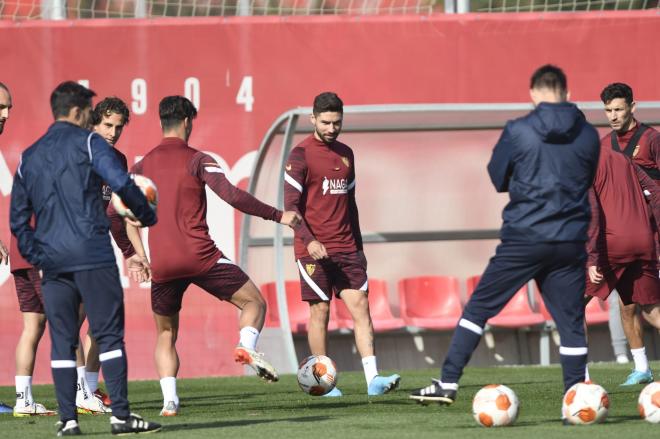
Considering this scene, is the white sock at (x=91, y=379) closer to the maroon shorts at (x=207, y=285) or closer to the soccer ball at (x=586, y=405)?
the maroon shorts at (x=207, y=285)

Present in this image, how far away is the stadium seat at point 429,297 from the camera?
14.6 metres

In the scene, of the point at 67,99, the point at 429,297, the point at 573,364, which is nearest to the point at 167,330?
the point at 67,99

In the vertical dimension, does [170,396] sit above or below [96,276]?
below

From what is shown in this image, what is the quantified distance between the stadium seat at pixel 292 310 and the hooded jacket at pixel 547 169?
6718 mm

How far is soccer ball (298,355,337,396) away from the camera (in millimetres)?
9273

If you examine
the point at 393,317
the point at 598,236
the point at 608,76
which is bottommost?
the point at 393,317

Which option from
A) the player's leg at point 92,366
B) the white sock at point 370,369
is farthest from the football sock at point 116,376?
the white sock at point 370,369

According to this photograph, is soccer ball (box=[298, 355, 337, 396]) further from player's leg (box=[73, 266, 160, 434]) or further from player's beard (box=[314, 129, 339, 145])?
player's leg (box=[73, 266, 160, 434])

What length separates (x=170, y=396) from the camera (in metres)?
8.38

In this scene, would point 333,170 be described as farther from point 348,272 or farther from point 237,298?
point 237,298

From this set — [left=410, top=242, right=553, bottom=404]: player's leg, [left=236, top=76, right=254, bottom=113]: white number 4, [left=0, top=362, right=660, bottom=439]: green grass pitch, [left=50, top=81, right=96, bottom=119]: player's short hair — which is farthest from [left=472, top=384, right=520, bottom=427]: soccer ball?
[left=236, top=76, right=254, bottom=113]: white number 4

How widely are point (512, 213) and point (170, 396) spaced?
2.57 meters

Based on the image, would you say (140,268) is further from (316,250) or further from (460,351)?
(460,351)

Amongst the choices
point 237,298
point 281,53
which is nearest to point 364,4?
point 281,53
